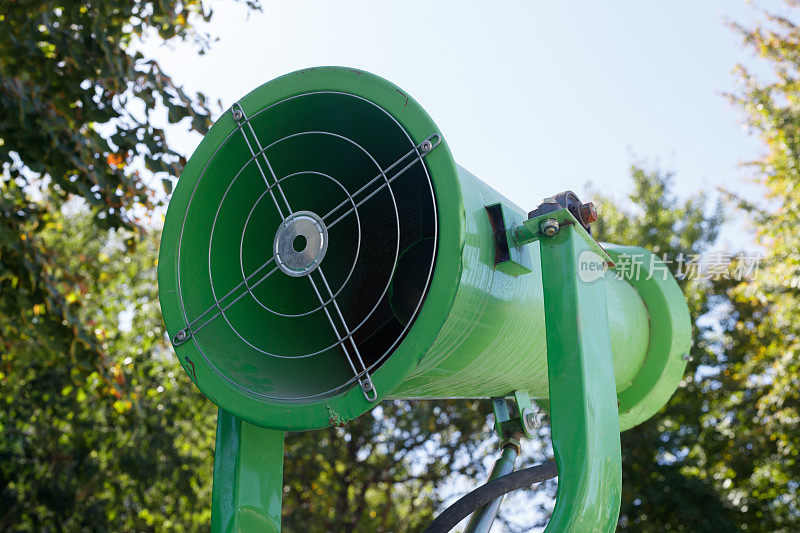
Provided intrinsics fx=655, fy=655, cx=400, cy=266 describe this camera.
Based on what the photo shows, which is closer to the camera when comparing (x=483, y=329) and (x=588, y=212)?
(x=483, y=329)

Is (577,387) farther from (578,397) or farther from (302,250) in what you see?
(302,250)

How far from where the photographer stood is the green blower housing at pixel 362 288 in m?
1.19

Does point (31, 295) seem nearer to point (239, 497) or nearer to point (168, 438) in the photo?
point (239, 497)

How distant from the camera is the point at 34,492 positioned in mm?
7086

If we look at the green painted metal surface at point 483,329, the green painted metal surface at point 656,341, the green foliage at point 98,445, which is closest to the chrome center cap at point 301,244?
the green painted metal surface at point 483,329

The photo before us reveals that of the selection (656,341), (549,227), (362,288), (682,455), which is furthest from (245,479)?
(682,455)

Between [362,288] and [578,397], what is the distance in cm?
61

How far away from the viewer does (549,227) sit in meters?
1.34

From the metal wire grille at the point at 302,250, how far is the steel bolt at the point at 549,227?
0.24 m

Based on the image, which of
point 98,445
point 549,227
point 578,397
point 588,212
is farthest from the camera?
point 98,445

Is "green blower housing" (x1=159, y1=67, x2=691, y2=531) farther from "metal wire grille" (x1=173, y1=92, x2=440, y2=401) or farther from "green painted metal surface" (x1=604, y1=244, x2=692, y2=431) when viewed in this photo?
"green painted metal surface" (x1=604, y1=244, x2=692, y2=431)

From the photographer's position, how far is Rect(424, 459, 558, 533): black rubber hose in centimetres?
148

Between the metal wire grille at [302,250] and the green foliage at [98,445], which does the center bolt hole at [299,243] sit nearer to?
the metal wire grille at [302,250]

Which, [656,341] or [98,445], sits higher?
[98,445]
